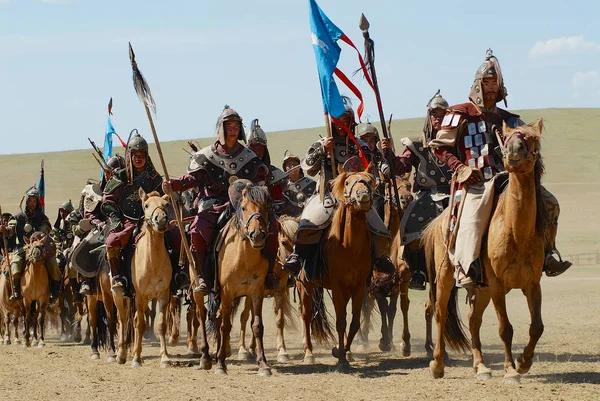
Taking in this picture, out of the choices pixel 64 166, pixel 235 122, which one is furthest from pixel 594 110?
pixel 235 122

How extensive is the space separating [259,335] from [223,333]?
0.50 m

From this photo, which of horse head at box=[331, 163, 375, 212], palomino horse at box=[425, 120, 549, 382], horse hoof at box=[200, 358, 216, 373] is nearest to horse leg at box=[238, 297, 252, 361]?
horse hoof at box=[200, 358, 216, 373]

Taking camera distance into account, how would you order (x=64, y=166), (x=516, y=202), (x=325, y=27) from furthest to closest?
1. (x=64, y=166)
2. (x=325, y=27)
3. (x=516, y=202)

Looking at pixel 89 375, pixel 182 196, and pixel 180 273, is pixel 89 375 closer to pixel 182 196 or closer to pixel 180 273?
pixel 180 273

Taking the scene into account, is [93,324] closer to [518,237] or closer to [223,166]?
[223,166]

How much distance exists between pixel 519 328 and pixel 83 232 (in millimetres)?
7802

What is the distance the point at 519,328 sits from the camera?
58.5 feet

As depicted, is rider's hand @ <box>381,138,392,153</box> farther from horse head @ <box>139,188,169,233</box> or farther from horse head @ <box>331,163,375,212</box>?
horse head @ <box>139,188,169,233</box>

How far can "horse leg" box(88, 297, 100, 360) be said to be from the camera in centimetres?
1531

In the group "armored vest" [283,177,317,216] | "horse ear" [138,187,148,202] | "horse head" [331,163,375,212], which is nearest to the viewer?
"horse head" [331,163,375,212]

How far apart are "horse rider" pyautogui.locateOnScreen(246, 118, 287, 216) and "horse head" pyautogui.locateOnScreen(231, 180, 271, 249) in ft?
4.10

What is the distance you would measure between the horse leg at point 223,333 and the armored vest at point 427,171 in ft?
9.86

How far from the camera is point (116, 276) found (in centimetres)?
1410

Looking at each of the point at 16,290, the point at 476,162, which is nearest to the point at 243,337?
the point at 476,162
